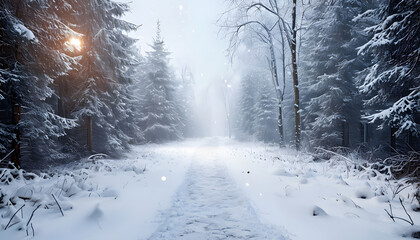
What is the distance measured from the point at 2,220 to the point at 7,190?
1223mm

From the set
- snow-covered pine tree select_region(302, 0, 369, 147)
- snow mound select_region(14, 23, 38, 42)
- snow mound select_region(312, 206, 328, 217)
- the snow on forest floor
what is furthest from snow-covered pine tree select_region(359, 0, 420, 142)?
snow mound select_region(14, 23, 38, 42)

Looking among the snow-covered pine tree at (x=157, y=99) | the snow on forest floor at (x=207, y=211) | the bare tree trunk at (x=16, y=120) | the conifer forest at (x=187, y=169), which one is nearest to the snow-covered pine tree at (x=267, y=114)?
the conifer forest at (x=187, y=169)

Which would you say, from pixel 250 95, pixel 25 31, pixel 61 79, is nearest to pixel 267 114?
pixel 250 95

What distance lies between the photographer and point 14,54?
6.40 m

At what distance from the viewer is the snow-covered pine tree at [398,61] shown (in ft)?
21.4

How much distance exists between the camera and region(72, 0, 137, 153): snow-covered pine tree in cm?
1105

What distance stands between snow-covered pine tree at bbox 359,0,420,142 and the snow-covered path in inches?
236

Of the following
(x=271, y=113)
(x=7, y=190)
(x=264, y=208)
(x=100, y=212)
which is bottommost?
(x=264, y=208)

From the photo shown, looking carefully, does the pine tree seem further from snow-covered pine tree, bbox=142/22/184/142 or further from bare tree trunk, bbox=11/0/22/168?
A: bare tree trunk, bbox=11/0/22/168

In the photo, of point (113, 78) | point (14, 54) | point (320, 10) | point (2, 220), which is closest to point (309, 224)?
point (2, 220)

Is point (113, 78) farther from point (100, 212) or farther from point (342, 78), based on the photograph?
point (342, 78)

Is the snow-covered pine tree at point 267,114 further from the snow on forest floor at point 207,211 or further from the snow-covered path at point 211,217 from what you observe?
the snow-covered path at point 211,217

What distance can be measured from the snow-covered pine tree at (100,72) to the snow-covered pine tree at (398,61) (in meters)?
12.9


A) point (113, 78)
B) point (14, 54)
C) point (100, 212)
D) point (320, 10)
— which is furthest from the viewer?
point (320, 10)
